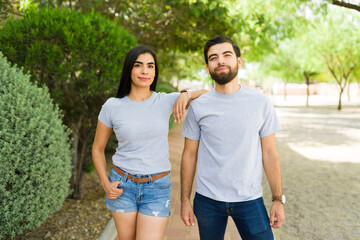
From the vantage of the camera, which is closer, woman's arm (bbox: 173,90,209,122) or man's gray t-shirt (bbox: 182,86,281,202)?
man's gray t-shirt (bbox: 182,86,281,202)

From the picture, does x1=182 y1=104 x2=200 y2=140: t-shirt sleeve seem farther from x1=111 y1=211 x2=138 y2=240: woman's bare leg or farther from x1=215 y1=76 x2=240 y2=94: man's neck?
x1=111 y1=211 x2=138 y2=240: woman's bare leg

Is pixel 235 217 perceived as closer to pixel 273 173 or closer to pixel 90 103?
pixel 273 173

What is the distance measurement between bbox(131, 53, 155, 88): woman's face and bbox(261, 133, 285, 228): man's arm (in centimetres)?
98

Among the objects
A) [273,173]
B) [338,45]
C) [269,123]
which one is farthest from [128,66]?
[338,45]

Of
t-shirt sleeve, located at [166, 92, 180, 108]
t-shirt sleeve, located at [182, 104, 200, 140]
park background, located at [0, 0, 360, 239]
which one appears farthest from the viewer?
park background, located at [0, 0, 360, 239]

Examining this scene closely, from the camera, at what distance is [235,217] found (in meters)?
2.14

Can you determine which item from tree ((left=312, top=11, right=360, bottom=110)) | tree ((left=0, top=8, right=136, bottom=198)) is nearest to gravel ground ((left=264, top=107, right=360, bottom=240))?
tree ((left=0, top=8, right=136, bottom=198))

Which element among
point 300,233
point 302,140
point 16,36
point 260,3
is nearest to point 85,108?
point 16,36

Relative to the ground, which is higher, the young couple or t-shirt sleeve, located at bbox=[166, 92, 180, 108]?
t-shirt sleeve, located at bbox=[166, 92, 180, 108]

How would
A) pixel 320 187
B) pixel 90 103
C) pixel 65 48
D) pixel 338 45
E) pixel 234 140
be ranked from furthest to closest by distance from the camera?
pixel 338 45
pixel 320 187
pixel 90 103
pixel 65 48
pixel 234 140

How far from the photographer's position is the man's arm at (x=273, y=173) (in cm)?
213

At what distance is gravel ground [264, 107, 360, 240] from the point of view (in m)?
4.58

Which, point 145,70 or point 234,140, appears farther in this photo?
point 145,70

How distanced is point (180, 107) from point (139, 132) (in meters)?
0.36
